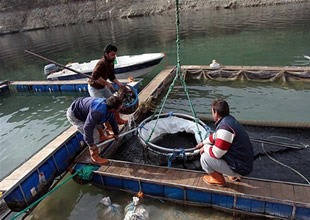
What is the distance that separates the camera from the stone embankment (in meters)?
46.8

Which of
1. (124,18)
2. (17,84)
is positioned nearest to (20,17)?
(124,18)

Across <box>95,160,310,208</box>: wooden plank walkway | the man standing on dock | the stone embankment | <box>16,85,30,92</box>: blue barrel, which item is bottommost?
<box>16,85,30,92</box>: blue barrel

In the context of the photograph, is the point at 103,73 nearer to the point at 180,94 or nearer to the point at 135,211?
the point at 135,211

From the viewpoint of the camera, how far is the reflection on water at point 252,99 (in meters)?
7.58

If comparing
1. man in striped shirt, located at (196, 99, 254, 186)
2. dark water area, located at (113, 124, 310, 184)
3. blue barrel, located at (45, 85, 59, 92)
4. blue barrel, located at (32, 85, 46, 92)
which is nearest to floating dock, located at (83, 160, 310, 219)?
man in striped shirt, located at (196, 99, 254, 186)

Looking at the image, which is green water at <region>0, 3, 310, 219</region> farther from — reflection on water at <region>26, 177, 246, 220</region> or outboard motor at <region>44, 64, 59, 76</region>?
A: outboard motor at <region>44, 64, 59, 76</region>

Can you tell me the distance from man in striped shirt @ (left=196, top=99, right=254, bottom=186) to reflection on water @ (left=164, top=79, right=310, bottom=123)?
13.1ft

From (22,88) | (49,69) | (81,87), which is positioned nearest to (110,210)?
(81,87)

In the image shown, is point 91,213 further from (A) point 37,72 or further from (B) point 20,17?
(B) point 20,17

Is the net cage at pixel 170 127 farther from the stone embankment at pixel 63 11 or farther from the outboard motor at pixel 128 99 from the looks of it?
the stone embankment at pixel 63 11

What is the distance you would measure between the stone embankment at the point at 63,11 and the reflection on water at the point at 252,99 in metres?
39.3

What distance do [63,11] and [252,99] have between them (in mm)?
52930

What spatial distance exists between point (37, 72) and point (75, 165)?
1410 cm

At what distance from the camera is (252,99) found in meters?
8.71
